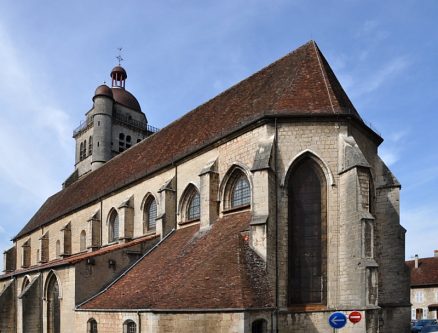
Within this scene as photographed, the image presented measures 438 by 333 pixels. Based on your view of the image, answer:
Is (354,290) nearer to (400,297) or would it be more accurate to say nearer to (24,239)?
(400,297)

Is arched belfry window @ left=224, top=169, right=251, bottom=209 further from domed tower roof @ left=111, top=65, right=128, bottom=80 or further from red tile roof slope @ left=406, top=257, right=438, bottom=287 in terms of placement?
red tile roof slope @ left=406, top=257, right=438, bottom=287

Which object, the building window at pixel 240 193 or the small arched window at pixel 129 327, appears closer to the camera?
the small arched window at pixel 129 327

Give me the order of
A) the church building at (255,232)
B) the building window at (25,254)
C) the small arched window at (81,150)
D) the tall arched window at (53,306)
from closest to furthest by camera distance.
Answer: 1. the church building at (255,232)
2. the tall arched window at (53,306)
3. the building window at (25,254)
4. the small arched window at (81,150)

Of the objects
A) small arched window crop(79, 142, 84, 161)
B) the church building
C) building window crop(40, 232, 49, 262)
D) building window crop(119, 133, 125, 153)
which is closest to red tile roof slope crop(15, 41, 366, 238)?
the church building

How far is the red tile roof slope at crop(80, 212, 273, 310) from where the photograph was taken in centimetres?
1316

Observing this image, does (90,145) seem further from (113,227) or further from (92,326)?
(92,326)

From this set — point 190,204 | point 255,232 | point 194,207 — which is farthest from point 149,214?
point 255,232

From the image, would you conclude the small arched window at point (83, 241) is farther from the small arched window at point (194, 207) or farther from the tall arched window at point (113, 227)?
the small arched window at point (194, 207)

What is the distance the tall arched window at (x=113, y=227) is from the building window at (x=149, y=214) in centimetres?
308

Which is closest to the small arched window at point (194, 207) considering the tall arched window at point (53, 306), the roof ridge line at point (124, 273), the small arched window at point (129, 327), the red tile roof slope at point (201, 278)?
the roof ridge line at point (124, 273)

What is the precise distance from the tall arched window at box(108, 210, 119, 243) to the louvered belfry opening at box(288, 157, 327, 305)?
1227cm

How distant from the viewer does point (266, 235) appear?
14516 mm

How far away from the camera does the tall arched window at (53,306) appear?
20.3 metres

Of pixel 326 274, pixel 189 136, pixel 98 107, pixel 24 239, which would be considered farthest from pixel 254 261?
pixel 24 239
